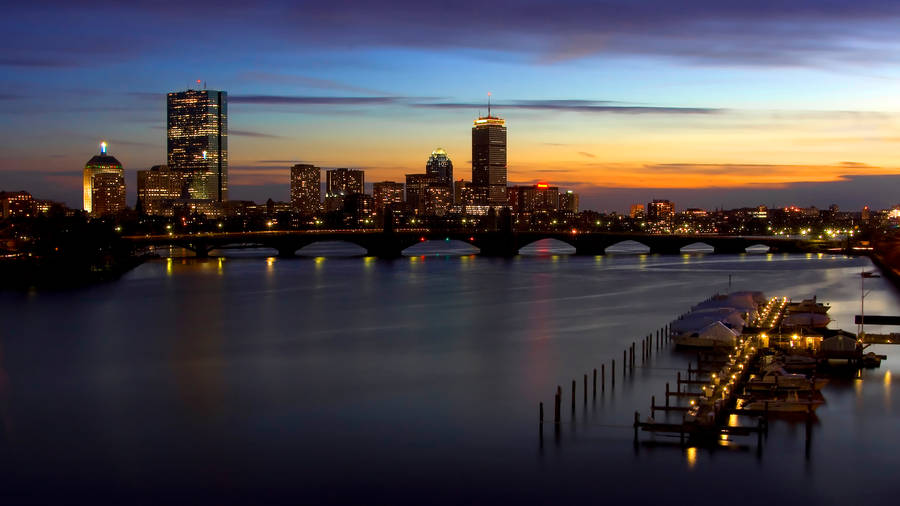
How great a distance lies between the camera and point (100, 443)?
25812mm

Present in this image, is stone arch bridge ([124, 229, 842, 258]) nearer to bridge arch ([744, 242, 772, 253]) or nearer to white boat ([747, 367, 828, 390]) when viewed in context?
bridge arch ([744, 242, 772, 253])

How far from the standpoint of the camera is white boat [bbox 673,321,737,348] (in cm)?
3584

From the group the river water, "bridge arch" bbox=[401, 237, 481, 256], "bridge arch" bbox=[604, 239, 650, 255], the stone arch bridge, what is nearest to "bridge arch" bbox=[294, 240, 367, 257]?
the stone arch bridge

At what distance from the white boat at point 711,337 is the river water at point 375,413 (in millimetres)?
769

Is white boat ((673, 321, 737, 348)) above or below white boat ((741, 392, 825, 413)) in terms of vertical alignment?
above

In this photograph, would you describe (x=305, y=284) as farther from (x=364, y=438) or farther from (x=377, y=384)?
(x=364, y=438)

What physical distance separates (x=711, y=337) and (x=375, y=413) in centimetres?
1455

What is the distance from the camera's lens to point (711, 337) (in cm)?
3647

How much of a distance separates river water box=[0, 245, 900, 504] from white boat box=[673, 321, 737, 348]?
0.77 metres

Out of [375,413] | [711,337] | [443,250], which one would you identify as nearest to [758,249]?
[443,250]

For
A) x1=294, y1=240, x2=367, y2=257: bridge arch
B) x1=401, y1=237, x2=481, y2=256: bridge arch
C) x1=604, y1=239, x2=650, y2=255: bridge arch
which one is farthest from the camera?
x1=604, y1=239, x2=650, y2=255: bridge arch

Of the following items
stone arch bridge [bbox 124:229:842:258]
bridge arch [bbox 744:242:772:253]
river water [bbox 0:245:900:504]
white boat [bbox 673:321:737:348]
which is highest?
stone arch bridge [bbox 124:229:842:258]

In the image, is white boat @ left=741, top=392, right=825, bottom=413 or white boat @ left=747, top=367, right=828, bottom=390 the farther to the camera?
white boat @ left=747, top=367, right=828, bottom=390

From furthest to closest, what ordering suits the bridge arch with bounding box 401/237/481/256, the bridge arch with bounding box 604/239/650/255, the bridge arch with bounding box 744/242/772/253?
the bridge arch with bounding box 744/242/772/253, the bridge arch with bounding box 604/239/650/255, the bridge arch with bounding box 401/237/481/256
